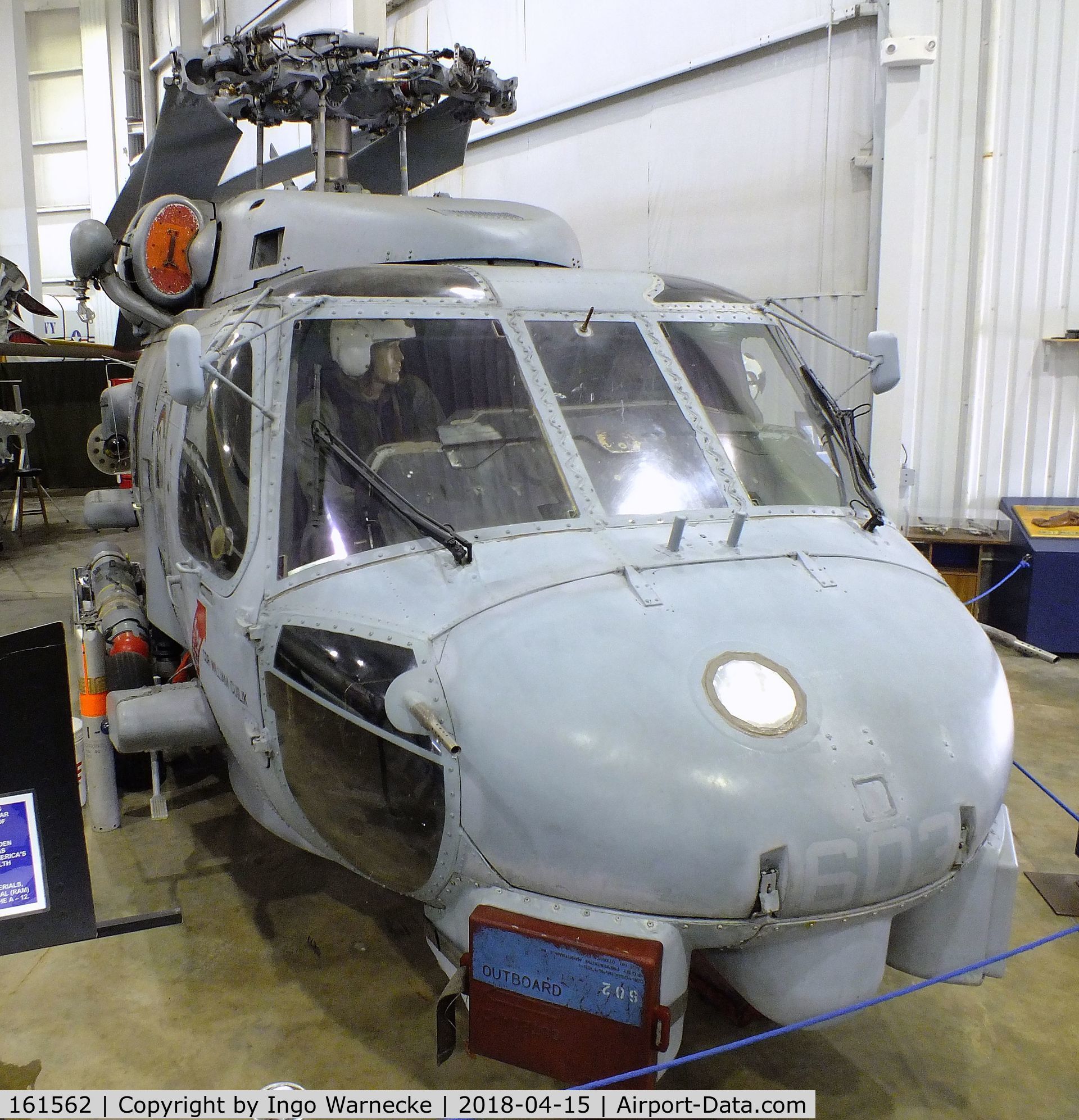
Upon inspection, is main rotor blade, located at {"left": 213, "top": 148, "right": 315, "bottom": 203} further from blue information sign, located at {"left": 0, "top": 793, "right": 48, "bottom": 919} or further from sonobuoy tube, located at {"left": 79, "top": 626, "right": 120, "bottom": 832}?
blue information sign, located at {"left": 0, "top": 793, "right": 48, "bottom": 919}

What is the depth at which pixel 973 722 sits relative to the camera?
239cm

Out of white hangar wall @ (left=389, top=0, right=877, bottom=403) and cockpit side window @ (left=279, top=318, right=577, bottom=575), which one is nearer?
→ cockpit side window @ (left=279, top=318, right=577, bottom=575)

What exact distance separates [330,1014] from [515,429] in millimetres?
1928

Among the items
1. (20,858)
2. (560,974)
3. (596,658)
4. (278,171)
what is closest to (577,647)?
(596,658)

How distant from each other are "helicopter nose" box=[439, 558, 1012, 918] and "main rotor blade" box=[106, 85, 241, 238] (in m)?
4.72

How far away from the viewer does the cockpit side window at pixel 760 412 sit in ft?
10.6

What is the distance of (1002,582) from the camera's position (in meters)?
7.06

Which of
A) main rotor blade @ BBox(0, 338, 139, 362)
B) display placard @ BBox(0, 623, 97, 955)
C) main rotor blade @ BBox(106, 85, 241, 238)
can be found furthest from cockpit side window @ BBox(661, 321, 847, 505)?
main rotor blade @ BBox(0, 338, 139, 362)

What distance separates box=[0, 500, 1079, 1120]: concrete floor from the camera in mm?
2852

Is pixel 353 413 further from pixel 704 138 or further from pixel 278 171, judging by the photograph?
pixel 704 138

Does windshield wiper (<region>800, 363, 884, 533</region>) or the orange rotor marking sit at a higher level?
the orange rotor marking

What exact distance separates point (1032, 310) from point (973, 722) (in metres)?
5.92

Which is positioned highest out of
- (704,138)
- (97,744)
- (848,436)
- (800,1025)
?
(704,138)

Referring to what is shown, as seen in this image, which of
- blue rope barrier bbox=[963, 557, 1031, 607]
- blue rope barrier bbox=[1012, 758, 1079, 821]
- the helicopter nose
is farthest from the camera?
blue rope barrier bbox=[963, 557, 1031, 607]
